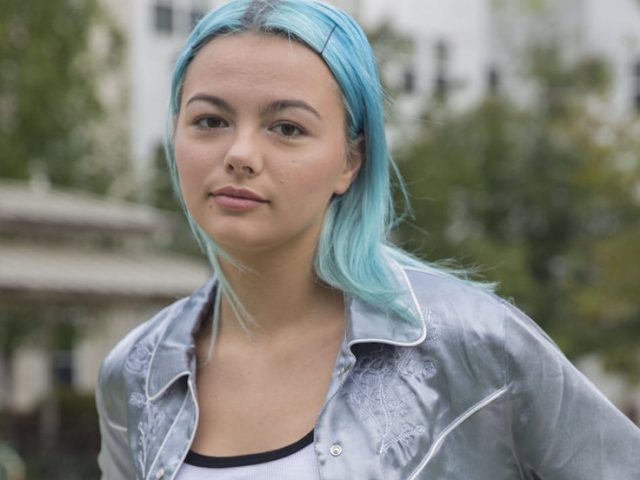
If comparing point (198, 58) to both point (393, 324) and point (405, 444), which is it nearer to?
point (393, 324)

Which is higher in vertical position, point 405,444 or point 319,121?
point 319,121

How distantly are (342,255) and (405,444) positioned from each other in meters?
0.39

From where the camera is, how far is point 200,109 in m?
2.57

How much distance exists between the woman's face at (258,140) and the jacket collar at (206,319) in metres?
0.21

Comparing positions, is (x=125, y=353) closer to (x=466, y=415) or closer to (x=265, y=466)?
(x=265, y=466)

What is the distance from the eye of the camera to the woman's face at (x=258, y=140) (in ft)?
8.26

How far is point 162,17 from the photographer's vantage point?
29.5 meters

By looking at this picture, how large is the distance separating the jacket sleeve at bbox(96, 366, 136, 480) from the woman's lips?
611 mm

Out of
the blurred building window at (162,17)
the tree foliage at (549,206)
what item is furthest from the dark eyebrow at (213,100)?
the blurred building window at (162,17)

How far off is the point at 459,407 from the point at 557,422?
0.17m

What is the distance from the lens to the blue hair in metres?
2.58

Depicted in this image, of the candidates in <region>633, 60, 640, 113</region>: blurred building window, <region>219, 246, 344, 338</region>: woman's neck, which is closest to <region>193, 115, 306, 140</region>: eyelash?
<region>219, 246, 344, 338</region>: woman's neck

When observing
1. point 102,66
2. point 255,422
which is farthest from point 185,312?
point 102,66

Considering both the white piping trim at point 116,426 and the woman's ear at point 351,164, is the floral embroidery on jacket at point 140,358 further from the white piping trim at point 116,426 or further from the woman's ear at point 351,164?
the woman's ear at point 351,164
